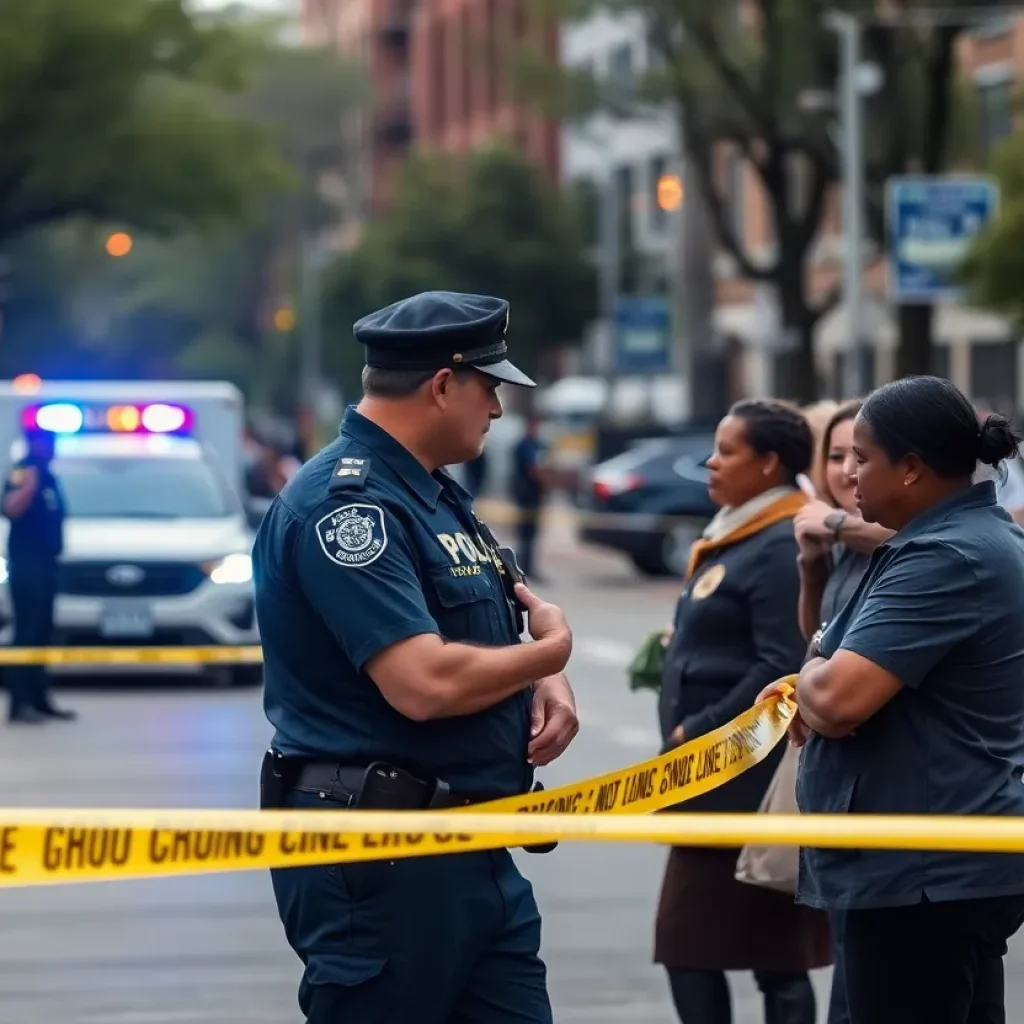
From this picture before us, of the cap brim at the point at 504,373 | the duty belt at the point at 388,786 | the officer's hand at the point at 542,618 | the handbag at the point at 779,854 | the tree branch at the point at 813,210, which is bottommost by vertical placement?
the tree branch at the point at 813,210

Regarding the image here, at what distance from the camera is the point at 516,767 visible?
433cm

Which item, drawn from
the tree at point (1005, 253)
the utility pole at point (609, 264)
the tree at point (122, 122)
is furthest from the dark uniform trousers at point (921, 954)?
the utility pole at point (609, 264)

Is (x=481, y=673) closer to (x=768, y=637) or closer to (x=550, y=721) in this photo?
(x=550, y=721)

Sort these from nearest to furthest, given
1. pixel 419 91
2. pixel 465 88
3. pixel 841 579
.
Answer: pixel 841 579 < pixel 465 88 < pixel 419 91

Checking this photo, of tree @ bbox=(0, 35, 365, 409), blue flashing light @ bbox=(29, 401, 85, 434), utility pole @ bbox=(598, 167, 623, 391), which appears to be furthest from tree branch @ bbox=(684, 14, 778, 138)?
tree @ bbox=(0, 35, 365, 409)

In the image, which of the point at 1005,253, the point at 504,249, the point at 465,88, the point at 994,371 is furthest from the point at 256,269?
the point at 1005,253

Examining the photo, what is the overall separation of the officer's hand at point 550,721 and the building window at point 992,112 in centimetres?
3915

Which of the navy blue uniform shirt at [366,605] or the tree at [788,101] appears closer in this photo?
the navy blue uniform shirt at [366,605]

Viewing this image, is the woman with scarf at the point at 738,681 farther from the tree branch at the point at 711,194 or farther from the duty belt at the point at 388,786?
the tree branch at the point at 711,194

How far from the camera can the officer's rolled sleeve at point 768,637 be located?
6.12 meters

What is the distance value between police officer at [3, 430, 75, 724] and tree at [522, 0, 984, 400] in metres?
19.2

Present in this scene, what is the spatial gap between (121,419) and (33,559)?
13.4 ft

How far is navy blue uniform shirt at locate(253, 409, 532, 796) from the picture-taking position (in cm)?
409

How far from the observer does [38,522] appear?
14.6 meters
